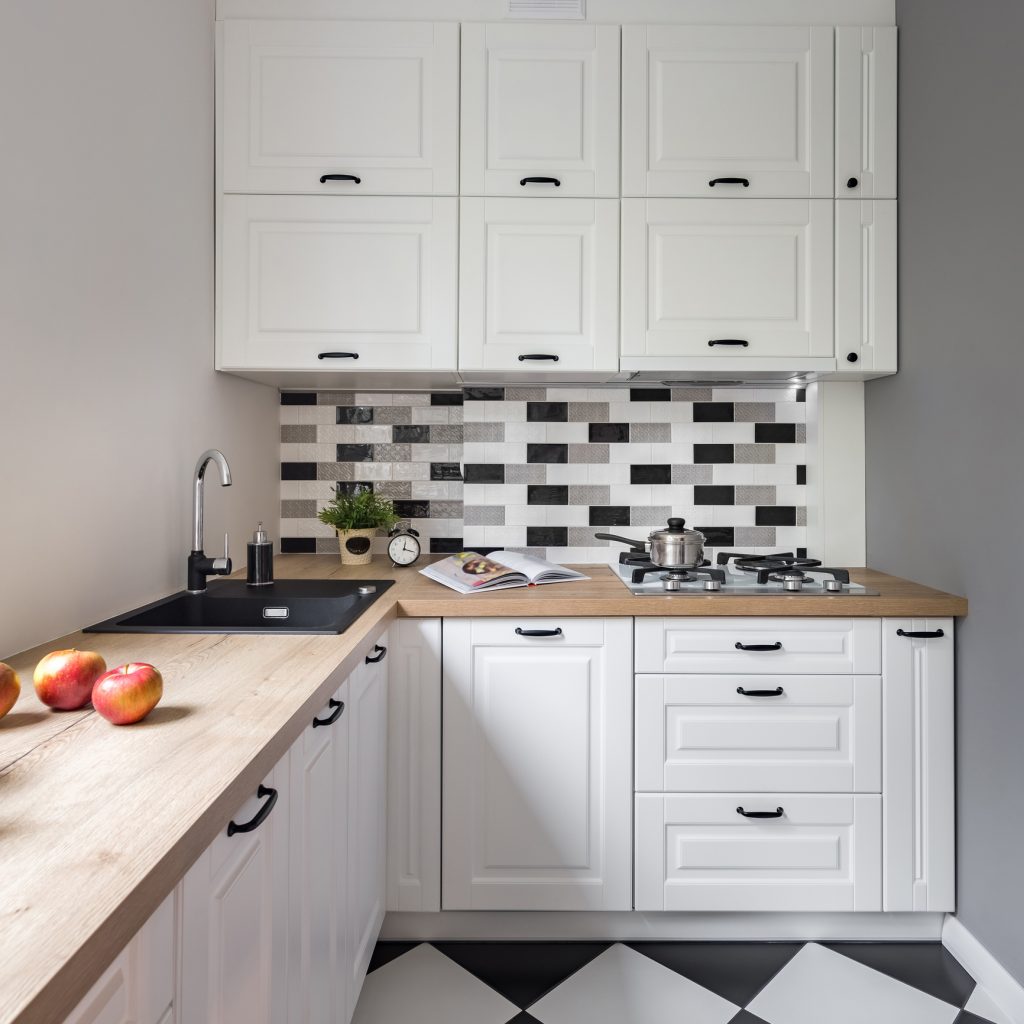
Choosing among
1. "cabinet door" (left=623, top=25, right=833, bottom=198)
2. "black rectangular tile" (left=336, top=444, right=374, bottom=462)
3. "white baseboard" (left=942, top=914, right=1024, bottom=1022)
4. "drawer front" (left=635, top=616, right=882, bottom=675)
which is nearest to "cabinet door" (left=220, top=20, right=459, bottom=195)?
"cabinet door" (left=623, top=25, right=833, bottom=198)

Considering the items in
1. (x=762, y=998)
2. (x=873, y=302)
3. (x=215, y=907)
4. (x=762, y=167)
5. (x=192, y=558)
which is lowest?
(x=762, y=998)

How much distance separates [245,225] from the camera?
2303 millimetres

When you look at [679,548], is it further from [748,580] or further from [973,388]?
[973,388]

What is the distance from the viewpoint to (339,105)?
90.1 inches

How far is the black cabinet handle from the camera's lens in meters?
1.80

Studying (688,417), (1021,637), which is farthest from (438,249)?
(1021,637)

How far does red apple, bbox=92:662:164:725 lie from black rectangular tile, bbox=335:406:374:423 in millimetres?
1809

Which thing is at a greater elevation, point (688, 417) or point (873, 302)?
point (873, 302)

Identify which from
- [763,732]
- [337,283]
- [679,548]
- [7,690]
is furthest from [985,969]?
[337,283]

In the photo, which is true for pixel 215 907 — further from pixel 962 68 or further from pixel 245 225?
pixel 962 68

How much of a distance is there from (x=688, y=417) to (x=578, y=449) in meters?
0.39

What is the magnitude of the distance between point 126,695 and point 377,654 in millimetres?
868

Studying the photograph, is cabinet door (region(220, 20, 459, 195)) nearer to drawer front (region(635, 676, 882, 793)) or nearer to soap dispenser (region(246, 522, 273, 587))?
soap dispenser (region(246, 522, 273, 587))

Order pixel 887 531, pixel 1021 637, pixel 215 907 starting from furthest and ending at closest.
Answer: pixel 887 531 → pixel 1021 637 → pixel 215 907
